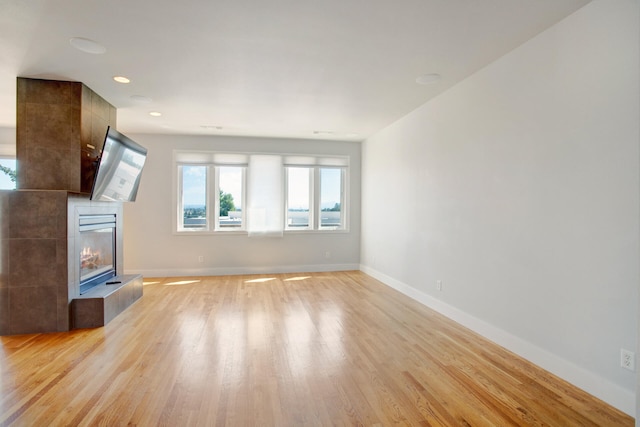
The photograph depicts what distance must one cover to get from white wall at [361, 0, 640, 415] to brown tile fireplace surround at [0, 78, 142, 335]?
4.12m

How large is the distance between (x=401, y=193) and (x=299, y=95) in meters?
2.18

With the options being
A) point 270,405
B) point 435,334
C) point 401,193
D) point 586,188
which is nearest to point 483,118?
point 586,188

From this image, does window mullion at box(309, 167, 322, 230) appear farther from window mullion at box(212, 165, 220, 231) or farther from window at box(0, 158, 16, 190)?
window at box(0, 158, 16, 190)

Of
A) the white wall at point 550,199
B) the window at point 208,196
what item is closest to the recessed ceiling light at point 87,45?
the window at point 208,196

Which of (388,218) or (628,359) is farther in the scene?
(388,218)

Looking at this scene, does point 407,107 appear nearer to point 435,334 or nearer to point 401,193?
point 401,193

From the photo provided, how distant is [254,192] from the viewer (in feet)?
21.2

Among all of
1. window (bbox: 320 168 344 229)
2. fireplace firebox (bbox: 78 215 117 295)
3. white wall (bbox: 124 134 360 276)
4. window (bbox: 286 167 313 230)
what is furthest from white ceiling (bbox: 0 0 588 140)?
window (bbox: 320 168 344 229)

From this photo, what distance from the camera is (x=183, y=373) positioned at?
2.53 meters

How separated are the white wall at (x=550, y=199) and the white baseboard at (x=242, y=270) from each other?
9.26ft

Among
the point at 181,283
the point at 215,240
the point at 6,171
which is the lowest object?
the point at 181,283

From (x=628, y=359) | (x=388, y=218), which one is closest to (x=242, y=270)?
(x=388, y=218)

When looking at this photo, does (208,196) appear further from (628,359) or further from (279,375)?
(628,359)

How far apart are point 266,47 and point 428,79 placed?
70.0 inches
